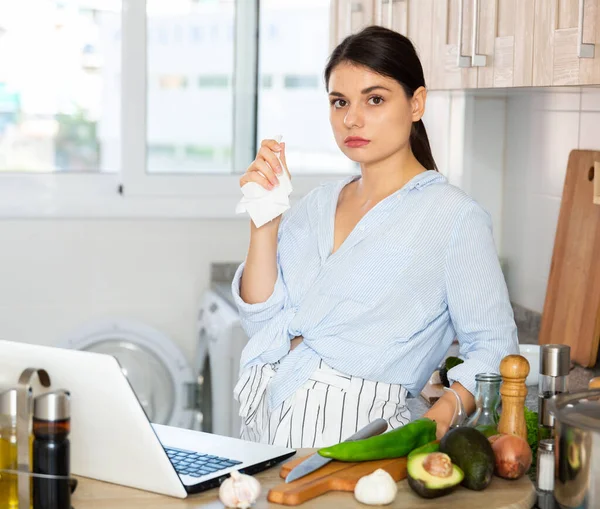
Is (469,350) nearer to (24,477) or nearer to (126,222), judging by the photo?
(24,477)

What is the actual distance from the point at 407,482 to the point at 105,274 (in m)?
2.38

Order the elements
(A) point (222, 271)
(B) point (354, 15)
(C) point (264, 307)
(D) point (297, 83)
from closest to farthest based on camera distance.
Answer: (C) point (264, 307), (B) point (354, 15), (A) point (222, 271), (D) point (297, 83)

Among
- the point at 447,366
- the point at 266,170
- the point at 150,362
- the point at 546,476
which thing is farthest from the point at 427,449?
the point at 150,362

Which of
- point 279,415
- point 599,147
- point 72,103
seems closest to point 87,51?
point 72,103

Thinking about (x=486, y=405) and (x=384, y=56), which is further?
(x=384, y=56)

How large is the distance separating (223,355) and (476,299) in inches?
58.4

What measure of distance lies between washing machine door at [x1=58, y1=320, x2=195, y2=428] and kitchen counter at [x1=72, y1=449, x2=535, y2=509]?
Answer: 2172mm

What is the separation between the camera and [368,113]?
1771 mm

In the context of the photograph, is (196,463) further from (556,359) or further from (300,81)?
(300,81)

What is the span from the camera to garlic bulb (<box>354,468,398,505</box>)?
1.20 meters

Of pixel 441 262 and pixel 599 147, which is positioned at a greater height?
pixel 599 147

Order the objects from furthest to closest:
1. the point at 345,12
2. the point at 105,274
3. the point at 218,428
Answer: the point at 105,274 → the point at 218,428 → the point at 345,12

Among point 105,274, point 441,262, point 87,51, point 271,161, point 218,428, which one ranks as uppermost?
point 87,51

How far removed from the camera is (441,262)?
174 cm
